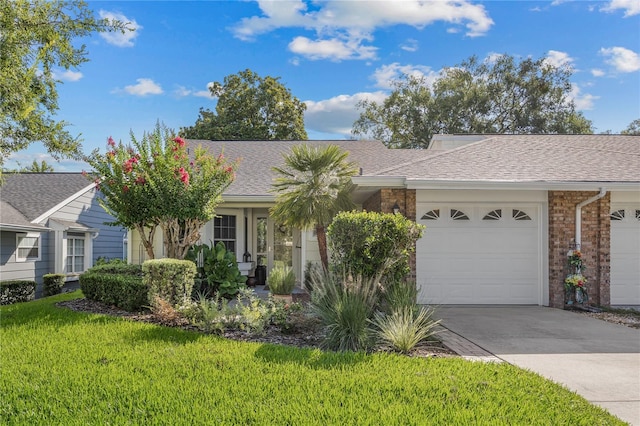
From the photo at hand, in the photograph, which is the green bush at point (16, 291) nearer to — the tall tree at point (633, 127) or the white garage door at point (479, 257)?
the white garage door at point (479, 257)

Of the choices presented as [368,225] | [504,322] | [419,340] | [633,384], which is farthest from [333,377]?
[504,322]

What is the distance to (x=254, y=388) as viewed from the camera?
4148 mm

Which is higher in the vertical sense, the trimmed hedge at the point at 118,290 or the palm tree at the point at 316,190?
the palm tree at the point at 316,190

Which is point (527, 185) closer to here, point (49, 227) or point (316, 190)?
point (316, 190)

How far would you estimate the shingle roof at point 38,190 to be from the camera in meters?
15.2

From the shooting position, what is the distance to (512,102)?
28891mm

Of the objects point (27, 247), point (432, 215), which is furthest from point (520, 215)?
point (27, 247)

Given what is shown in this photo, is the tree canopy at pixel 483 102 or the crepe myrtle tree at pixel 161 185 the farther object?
the tree canopy at pixel 483 102

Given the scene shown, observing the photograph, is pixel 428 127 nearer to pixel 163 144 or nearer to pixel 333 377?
pixel 163 144

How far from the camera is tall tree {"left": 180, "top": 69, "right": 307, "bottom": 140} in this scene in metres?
26.9

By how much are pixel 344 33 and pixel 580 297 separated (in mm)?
8947

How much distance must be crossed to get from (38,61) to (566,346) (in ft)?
28.7

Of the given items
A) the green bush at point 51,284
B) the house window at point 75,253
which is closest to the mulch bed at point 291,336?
the green bush at point 51,284

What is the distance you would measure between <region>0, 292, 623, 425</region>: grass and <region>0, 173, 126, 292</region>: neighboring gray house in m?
9.50
